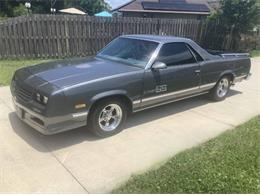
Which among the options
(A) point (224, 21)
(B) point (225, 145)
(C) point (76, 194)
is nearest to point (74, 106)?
(C) point (76, 194)

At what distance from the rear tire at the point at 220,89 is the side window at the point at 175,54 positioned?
1.23 m

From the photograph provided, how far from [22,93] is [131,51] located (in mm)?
2136

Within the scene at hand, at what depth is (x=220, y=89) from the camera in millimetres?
6352

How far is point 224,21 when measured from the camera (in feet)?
47.4

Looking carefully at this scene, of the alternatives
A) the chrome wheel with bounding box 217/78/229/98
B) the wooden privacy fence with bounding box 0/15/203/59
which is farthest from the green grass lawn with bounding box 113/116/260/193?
the wooden privacy fence with bounding box 0/15/203/59

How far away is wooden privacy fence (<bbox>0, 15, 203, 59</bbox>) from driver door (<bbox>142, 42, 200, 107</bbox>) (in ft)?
21.3

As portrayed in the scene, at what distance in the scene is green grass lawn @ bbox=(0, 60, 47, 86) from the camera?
23.3 ft

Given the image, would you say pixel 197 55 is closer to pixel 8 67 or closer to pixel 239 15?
pixel 8 67

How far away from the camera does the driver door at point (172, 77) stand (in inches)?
179

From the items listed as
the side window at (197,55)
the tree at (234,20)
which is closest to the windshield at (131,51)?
the side window at (197,55)

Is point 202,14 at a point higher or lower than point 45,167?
higher

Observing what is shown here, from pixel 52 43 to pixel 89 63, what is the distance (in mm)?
6298

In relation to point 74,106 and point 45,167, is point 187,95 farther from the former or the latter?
point 45,167

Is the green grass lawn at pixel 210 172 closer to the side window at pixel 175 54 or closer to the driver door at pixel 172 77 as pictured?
the driver door at pixel 172 77
